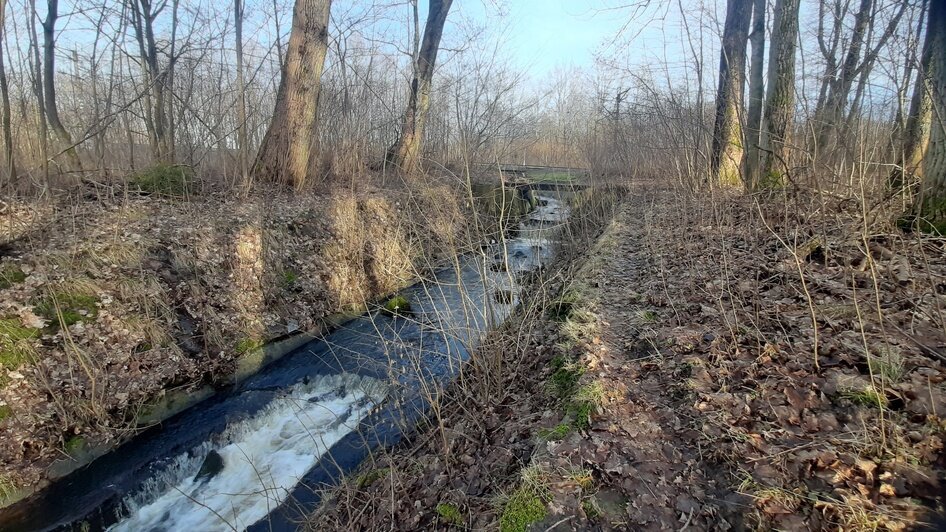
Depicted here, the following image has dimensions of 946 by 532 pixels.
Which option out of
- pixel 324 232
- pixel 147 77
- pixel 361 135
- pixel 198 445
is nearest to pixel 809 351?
pixel 198 445

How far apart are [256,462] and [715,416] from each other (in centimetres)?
453

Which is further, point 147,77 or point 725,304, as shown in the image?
point 147,77

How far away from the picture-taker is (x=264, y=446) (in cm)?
512

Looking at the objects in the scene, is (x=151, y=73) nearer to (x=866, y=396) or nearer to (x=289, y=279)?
(x=289, y=279)

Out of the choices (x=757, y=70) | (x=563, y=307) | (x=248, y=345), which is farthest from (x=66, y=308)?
(x=757, y=70)

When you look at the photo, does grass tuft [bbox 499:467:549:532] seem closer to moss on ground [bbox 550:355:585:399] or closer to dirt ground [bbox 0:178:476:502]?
moss on ground [bbox 550:355:585:399]

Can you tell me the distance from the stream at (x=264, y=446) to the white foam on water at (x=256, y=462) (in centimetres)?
1

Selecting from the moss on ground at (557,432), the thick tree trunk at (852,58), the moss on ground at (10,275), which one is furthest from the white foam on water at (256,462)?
the thick tree trunk at (852,58)

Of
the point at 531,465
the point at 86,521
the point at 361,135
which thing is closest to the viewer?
the point at 531,465

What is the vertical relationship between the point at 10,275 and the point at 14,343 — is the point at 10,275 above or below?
above

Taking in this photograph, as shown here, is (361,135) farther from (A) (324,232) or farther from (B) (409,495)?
(B) (409,495)

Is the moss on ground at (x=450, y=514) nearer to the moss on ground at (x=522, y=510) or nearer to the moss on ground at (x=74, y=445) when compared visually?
the moss on ground at (x=522, y=510)

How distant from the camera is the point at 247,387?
6.09 meters

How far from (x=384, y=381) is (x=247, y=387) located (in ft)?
6.36
